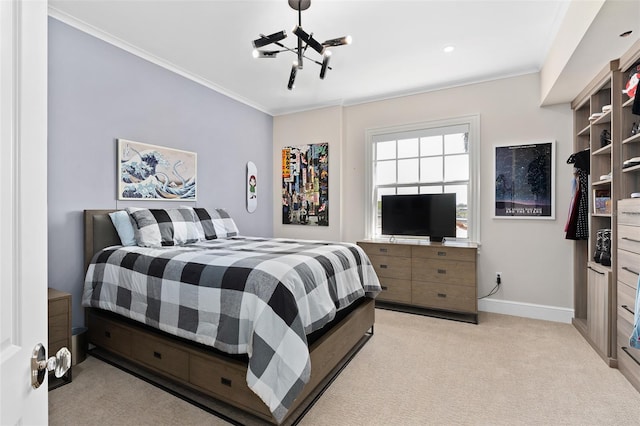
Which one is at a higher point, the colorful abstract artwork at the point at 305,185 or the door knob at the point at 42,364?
the colorful abstract artwork at the point at 305,185

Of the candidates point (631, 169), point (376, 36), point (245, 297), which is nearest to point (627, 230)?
point (631, 169)

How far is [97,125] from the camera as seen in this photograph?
279cm

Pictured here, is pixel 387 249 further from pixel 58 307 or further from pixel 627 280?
pixel 58 307

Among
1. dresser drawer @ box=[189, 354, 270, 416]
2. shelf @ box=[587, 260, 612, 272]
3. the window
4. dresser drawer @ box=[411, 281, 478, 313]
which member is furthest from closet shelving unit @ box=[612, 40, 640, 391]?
dresser drawer @ box=[189, 354, 270, 416]

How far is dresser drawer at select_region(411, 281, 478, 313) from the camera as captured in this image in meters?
3.36

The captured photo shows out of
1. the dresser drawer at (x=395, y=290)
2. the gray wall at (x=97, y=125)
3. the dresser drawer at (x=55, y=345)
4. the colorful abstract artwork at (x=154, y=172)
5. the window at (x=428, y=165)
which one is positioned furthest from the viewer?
the window at (x=428, y=165)

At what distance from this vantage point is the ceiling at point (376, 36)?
7.88 feet

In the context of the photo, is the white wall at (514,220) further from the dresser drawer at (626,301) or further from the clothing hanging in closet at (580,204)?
the dresser drawer at (626,301)

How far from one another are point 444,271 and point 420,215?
0.76 metres

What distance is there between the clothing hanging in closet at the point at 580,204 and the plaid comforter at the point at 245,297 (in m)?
2.25

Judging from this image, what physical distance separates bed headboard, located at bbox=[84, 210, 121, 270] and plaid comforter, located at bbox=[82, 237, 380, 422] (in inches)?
6.4

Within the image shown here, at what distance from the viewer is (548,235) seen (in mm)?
3436

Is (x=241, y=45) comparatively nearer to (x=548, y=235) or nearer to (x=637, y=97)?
(x=637, y=97)

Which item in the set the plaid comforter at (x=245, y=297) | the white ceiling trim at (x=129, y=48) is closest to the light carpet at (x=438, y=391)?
the plaid comforter at (x=245, y=297)
